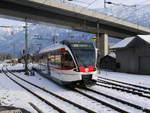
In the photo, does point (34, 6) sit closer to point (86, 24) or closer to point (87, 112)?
point (86, 24)

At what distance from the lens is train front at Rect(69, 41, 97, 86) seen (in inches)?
618

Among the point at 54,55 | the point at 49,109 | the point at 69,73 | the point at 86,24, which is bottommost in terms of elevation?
the point at 49,109

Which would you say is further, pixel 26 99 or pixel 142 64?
pixel 142 64

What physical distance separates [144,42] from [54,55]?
16.6 m

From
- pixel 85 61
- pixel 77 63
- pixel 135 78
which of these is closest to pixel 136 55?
pixel 135 78

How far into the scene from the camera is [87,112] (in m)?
9.88

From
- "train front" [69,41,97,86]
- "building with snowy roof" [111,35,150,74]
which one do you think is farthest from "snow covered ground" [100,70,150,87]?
"train front" [69,41,97,86]

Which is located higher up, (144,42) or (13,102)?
(144,42)

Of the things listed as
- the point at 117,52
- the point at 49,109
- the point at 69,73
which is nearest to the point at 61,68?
the point at 69,73

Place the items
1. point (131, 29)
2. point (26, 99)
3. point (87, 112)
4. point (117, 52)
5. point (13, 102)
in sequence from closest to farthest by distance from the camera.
Result: point (87, 112) → point (13, 102) → point (26, 99) → point (117, 52) → point (131, 29)

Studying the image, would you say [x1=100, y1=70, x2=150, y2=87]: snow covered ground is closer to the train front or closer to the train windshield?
the train front

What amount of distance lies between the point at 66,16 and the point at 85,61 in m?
25.3

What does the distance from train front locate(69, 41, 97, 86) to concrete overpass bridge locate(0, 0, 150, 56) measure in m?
16.8

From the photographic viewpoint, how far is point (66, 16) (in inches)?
1582
